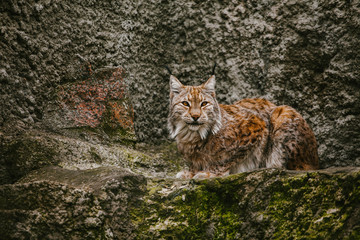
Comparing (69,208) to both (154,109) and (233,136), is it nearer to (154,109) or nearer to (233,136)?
(233,136)

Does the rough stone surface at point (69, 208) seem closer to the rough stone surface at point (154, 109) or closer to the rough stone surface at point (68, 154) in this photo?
the rough stone surface at point (154, 109)

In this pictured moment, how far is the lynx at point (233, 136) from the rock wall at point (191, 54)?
1.99 feet

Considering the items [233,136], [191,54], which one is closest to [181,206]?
[233,136]

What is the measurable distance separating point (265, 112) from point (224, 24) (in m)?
1.49

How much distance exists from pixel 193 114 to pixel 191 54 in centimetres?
152

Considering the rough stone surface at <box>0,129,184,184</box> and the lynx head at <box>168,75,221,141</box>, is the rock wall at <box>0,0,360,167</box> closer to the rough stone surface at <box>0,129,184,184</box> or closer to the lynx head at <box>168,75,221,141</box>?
the rough stone surface at <box>0,129,184,184</box>

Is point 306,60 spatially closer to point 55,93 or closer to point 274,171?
point 274,171

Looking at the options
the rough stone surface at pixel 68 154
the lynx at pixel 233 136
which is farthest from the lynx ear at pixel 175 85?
the rough stone surface at pixel 68 154

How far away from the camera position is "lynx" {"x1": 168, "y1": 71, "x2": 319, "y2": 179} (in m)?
4.65

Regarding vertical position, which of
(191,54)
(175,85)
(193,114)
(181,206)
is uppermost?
(191,54)

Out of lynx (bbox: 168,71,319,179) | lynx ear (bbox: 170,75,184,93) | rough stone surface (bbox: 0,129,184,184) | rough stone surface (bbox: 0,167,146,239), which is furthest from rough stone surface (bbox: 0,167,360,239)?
lynx ear (bbox: 170,75,184,93)

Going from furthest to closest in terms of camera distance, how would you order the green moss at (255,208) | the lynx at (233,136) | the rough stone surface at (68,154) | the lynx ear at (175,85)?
the lynx ear at (175,85) → the lynx at (233,136) → the rough stone surface at (68,154) → the green moss at (255,208)

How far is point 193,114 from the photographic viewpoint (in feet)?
15.5

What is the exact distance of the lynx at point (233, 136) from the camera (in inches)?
183
